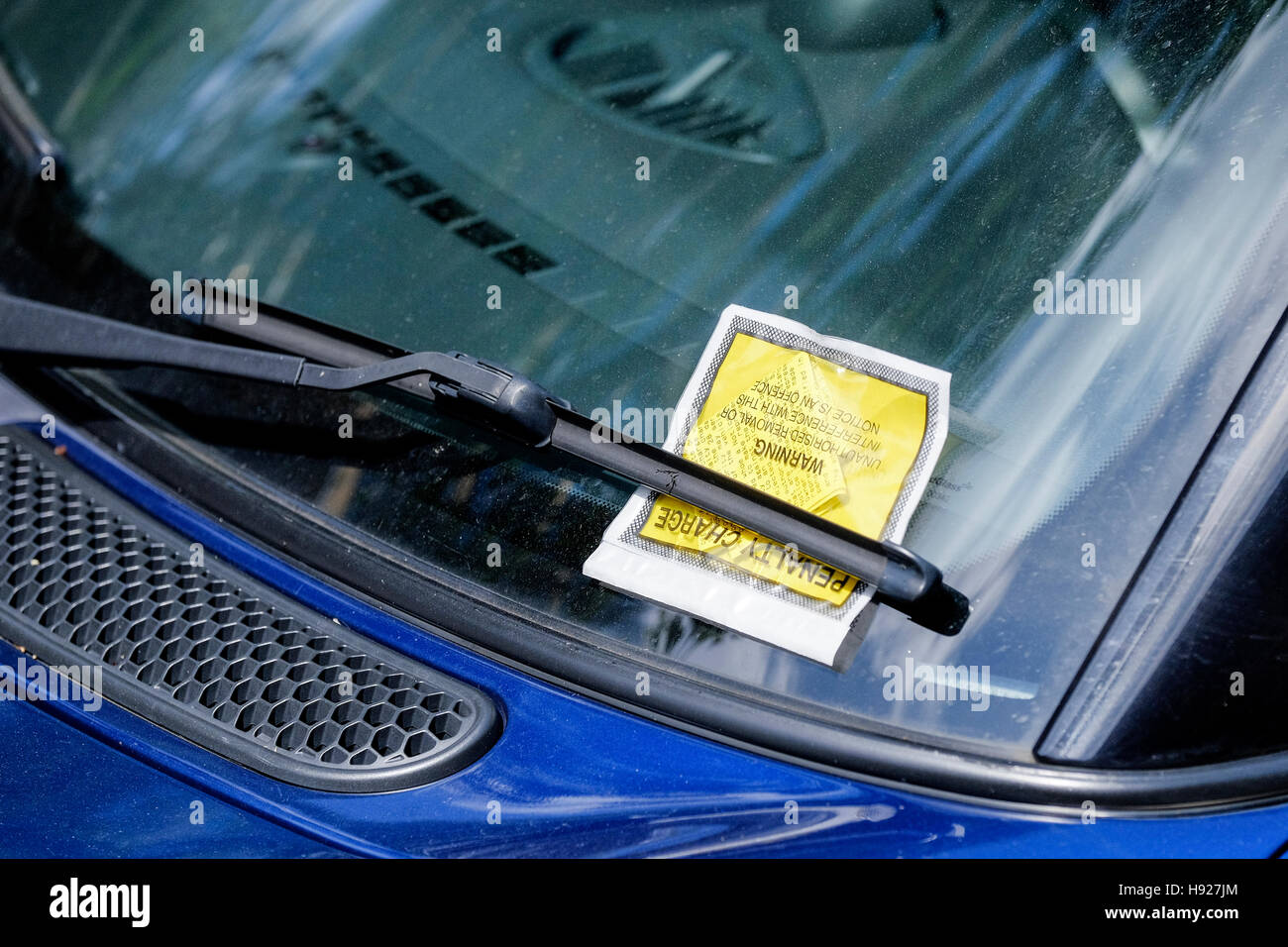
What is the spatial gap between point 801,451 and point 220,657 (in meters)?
0.62

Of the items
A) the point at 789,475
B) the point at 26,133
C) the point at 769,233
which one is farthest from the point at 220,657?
the point at 26,133

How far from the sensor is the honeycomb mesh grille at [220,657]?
105 centimetres

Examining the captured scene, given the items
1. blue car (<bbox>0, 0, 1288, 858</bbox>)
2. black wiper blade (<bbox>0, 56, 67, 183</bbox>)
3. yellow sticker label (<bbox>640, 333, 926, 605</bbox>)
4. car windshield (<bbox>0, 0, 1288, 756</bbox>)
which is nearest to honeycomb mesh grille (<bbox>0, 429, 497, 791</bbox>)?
blue car (<bbox>0, 0, 1288, 858</bbox>)

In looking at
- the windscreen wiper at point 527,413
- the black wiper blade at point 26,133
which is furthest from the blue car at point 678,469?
the black wiper blade at point 26,133

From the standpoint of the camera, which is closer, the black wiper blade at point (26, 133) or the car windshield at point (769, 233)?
the car windshield at point (769, 233)

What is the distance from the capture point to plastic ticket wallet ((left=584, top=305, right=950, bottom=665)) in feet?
3.57

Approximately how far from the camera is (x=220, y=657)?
1.13 m

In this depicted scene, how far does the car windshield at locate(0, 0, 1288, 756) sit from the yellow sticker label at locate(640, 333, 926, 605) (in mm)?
50

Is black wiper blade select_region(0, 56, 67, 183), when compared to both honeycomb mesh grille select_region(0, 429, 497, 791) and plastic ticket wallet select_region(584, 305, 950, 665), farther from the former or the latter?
plastic ticket wallet select_region(584, 305, 950, 665)

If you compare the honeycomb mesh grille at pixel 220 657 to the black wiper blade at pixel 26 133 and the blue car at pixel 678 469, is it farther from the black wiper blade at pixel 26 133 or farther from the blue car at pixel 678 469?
the black wiper blade at pixel 26 133

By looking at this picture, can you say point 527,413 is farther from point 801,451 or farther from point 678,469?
point 801,451
